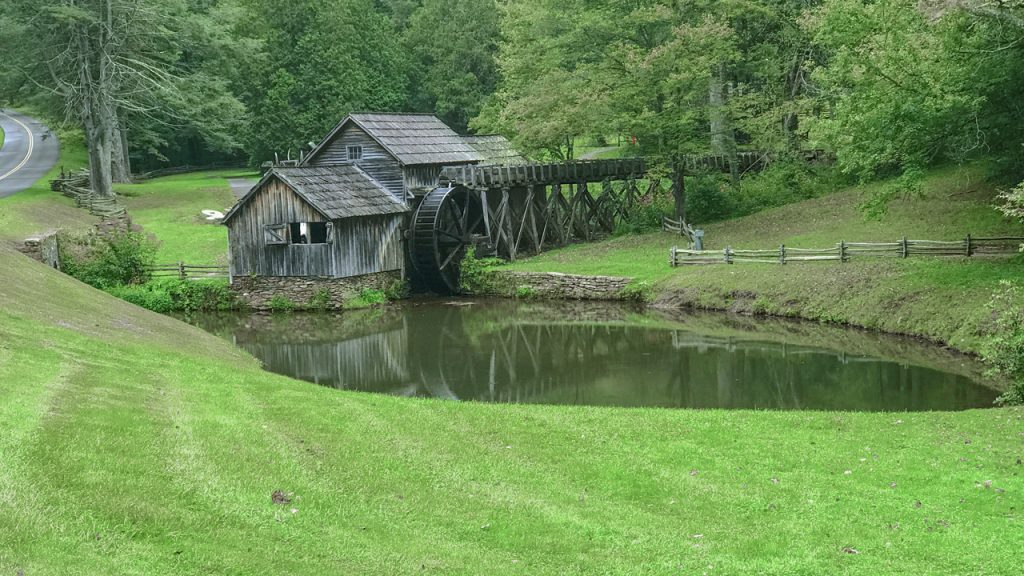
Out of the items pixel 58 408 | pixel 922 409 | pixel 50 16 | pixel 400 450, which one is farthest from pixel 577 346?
pixel 50 16

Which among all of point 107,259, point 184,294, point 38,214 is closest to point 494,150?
point 184,294

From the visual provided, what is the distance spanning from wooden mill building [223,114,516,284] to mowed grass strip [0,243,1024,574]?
1740cm

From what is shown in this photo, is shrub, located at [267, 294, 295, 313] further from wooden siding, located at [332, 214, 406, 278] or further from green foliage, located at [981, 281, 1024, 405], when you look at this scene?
green foliage, located at [981, 281, 1024, 405]

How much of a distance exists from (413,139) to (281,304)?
8720 millimetres

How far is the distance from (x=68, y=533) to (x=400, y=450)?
488 cm

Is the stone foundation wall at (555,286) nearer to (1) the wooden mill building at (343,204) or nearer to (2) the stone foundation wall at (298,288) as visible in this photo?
(1) the wooden mill building at (343,204)

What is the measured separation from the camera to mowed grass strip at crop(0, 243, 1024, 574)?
8938mm

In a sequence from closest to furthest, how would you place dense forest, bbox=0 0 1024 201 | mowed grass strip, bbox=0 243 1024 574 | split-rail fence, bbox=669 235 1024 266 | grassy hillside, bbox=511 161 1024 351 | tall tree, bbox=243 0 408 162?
mowed grass strip, bbox=0 243 1024 574, dense forest, bbox=0 0 1024 201, grassy hillside, bbox=511 161 1024 351, split-rail fence, bbox=669 235 1024 266, tall tree, bbox=243 0 408 162

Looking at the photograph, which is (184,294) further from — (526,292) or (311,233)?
(526,292)

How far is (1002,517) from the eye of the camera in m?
10.4

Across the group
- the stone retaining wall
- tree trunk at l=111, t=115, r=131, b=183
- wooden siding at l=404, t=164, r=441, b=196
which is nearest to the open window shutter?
wooden siding at l=404, t=164, r=441, b=196

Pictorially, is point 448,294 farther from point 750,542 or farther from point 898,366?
point 750,542

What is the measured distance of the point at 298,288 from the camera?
111 ft

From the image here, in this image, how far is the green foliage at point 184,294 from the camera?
33.0 m
